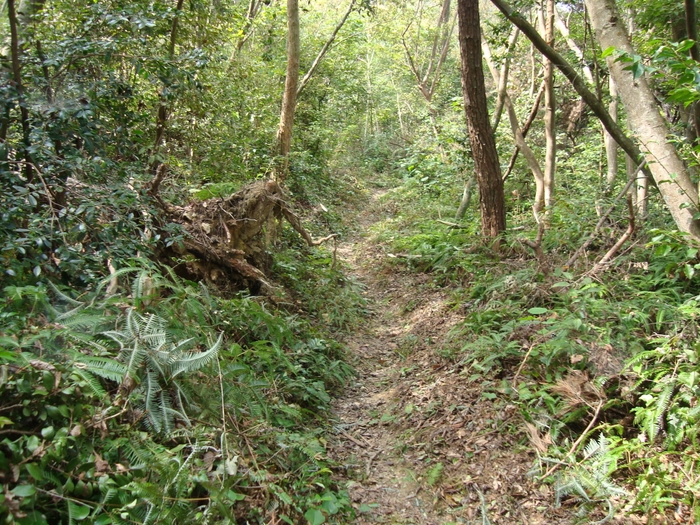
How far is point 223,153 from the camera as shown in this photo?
822 cm

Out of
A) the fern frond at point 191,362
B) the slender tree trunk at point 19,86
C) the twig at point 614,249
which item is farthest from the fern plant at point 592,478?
the slender tree trunk at point 19,86

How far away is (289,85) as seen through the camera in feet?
30.6

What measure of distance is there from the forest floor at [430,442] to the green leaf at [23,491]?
2386 mm

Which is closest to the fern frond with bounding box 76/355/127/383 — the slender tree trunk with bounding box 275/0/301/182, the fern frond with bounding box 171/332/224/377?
the fern frond with bounding box 171/332/224/377

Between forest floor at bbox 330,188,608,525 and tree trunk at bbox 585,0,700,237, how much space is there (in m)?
2.63

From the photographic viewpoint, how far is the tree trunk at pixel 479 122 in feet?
24.4

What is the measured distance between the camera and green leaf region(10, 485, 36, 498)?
1759mm

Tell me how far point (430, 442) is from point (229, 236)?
11.5 ft

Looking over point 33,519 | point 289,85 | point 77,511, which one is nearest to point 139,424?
point 77,511

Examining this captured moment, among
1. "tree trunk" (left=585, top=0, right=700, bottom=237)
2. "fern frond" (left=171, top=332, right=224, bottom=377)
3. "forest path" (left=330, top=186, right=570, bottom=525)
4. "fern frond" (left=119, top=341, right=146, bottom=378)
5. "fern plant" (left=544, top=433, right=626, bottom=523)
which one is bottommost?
"forest path" (left=330, top=186, right=570, bottom=525)

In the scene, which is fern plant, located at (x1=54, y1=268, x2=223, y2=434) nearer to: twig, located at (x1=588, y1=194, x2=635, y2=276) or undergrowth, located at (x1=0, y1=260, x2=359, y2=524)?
undergrowth, located at (x1=0, y1=260, x2=359, y2=524)

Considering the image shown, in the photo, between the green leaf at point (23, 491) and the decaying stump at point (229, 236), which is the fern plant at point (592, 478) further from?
the decaying stump at point (229, 236)

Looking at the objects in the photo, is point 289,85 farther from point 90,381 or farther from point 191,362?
point 90,381

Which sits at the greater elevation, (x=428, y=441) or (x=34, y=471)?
(x=34, y=471)
